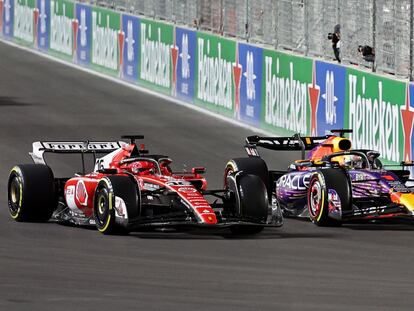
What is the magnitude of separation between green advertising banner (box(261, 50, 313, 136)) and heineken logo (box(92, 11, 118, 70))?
1054 centimetres

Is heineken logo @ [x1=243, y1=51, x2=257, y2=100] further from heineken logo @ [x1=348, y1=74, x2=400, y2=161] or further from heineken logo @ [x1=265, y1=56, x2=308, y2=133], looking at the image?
heineken logo @ [x1=348, y1=74, x2=400, y2=161]

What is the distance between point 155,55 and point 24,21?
1384 cm

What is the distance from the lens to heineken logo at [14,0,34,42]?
4856 centimetres

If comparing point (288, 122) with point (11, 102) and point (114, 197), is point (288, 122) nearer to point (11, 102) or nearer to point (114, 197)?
point (11, 102)

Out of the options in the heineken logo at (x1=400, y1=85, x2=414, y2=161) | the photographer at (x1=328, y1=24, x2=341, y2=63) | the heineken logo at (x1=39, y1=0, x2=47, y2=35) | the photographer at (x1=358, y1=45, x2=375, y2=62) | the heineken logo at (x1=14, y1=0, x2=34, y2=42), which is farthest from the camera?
the heineken logo at (x1=14, y1=0, x2=34, y2=42)

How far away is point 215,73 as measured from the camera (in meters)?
32.2

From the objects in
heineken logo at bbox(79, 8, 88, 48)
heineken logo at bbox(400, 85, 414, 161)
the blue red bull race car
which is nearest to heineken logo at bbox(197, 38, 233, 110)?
heineken logo at bbox(400, 85, 414, 161)

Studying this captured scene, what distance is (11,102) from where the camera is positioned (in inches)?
1384

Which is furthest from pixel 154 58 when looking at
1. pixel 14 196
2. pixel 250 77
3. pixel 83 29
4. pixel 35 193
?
pixel 35 193

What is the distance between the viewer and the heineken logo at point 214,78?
1243 inches

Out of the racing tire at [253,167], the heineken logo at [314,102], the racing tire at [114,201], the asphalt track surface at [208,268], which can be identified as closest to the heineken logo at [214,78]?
the heineken logo at [314,102]

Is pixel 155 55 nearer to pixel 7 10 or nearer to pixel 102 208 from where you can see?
pixel 7 10

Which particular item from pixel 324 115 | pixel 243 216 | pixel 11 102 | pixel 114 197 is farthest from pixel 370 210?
pixel 11 102

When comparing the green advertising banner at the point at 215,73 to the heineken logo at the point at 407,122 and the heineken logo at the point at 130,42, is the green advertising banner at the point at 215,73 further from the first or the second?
the heineken logo at the point at 407,122
